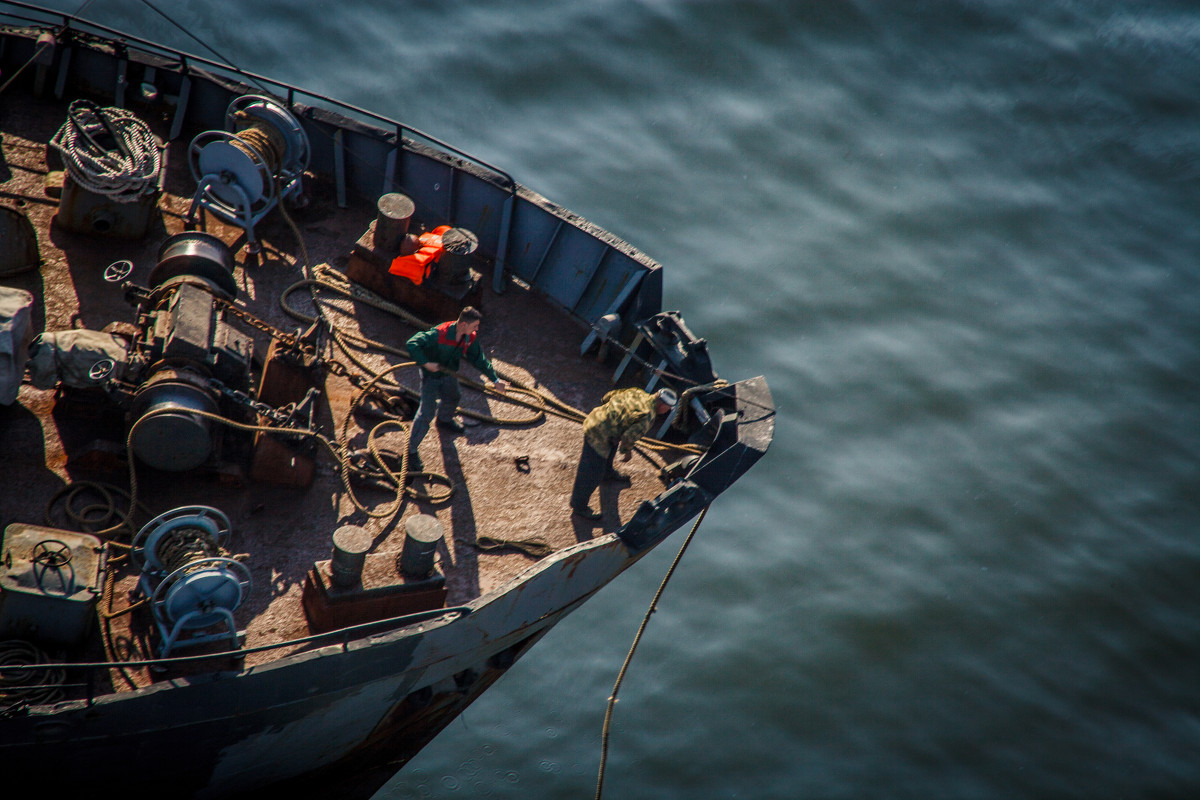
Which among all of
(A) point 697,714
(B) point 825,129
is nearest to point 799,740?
(A) point 697,714

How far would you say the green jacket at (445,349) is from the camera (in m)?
6.97

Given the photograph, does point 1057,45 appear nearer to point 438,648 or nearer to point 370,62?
point 370,62

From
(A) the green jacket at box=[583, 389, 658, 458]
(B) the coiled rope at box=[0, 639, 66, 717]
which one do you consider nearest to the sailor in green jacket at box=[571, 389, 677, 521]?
(A) the green jacket at box=[583, 389, 658, 458]

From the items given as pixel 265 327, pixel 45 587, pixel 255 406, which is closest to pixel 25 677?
pixel 45 587

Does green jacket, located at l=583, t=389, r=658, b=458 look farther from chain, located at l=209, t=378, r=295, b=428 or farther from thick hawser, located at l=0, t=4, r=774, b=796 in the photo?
chain, located at l=209, t=378, r=295, b=428

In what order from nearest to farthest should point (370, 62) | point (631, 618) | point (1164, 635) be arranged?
point (631, 618), point (1164, 635), point (370, 62)

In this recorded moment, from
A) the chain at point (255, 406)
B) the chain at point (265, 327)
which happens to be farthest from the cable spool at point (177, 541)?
the chain at point (265, 327)

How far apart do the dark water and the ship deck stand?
119 inches

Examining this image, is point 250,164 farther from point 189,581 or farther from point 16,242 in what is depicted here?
point 189,581

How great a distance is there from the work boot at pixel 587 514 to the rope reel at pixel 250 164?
3.87 metres

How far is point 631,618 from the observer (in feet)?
33.8

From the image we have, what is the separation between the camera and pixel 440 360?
709 cm

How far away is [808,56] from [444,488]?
12205mm

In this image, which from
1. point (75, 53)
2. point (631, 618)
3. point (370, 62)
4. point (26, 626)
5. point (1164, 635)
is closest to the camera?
point (26, 626)
